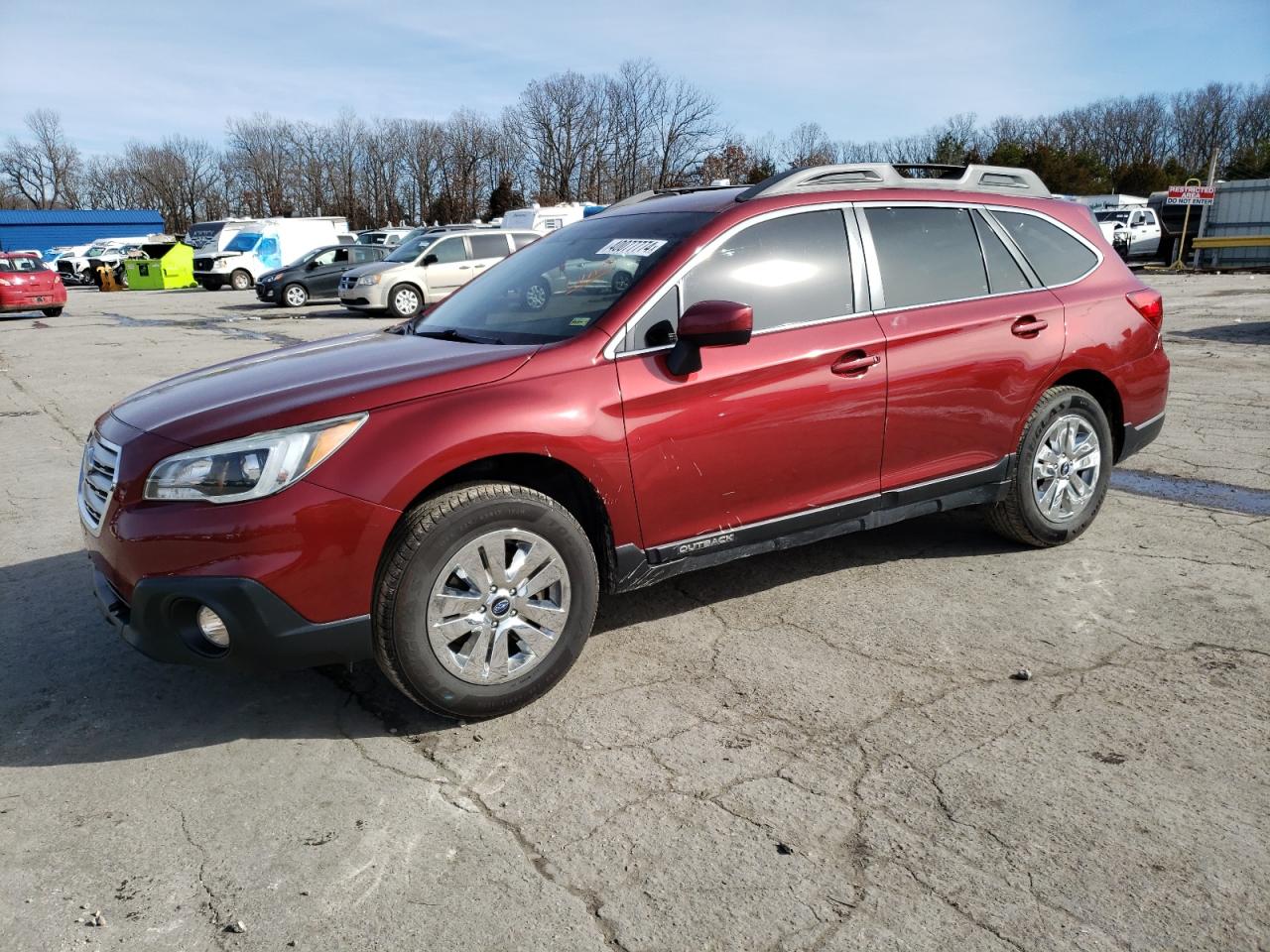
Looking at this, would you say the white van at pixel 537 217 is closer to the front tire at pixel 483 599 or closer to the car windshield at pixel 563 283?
the car windshield at pixel 563 283

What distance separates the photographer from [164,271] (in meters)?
34.9

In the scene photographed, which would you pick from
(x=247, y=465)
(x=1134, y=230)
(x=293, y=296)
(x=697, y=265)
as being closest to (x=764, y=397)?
(x=697, y=265)

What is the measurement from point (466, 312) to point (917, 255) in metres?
2.00

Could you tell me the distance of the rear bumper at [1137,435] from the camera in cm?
505

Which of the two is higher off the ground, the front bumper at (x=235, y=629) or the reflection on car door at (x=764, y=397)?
the reflection on car door at (x=764, y=397)

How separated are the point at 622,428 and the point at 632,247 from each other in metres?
0.91

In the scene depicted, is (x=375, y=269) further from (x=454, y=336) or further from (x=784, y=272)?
(x=784, y=272)

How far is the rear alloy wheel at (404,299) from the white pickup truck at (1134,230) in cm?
2343

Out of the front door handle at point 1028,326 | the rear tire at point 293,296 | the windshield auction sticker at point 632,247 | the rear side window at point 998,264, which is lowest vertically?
the rear tire at point 293,296

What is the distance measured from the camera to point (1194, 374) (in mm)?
10156

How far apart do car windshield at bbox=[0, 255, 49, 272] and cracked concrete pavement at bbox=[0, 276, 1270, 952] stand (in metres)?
20.9

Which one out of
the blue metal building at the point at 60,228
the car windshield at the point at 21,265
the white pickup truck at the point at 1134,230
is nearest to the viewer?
the car windshield at the point at 21,265

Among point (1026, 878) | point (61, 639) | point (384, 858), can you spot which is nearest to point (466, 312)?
point (61, 639)

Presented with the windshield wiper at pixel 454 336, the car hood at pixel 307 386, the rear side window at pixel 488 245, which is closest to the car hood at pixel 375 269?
the rear side window at pixel 488 245
